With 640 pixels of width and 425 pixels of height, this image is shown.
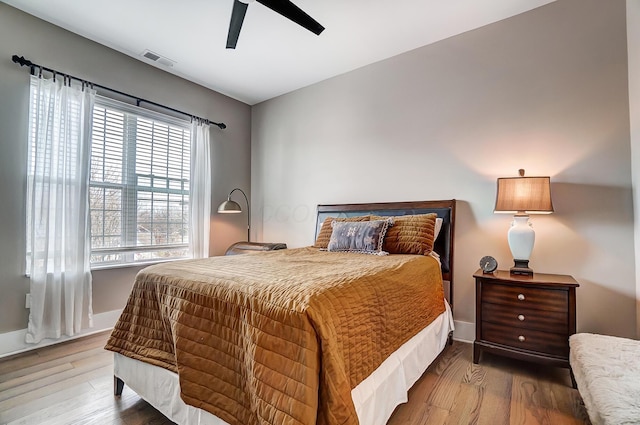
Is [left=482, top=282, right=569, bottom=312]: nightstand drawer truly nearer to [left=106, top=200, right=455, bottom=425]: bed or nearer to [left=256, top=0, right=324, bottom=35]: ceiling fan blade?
[left=106, top=200, right=455, bottom=425]: bed

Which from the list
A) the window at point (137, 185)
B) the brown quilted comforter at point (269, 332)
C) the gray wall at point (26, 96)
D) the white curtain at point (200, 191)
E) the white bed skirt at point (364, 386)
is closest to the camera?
the brown quilted comforter at point (269, 332)

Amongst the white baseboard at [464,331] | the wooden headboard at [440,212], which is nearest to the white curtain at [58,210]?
A: the wooden headboard at [440,212]

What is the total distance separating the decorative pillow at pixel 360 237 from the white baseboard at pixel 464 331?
1045 mm

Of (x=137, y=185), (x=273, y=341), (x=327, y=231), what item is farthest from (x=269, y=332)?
(x=137, y=185)

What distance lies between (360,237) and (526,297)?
4.11 ft

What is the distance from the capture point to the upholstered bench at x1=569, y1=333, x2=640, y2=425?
1063 millimetres

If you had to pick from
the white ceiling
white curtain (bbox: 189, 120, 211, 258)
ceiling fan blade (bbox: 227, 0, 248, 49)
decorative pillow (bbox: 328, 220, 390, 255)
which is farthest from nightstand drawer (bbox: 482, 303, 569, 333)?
white curtain (bbox: 189, 120, 211, 258)

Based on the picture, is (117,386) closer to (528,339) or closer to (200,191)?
(200,191)

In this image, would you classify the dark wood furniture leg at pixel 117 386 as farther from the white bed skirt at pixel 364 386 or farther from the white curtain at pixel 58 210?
the white curtain at pixel 58 210

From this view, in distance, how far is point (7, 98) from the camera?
2420mm

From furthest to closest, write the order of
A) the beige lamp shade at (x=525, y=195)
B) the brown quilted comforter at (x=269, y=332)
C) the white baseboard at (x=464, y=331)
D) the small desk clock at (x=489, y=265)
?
the white baseboard at (x=464, y=331), the small desk clock at (x=489, y=265), the beige lamp shade at (x=525, y=195), the brown quilted comforter at (x=269, y=332)

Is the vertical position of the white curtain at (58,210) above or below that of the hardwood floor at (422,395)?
above

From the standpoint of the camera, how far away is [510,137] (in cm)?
250

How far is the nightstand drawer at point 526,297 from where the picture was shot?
1907 mm
